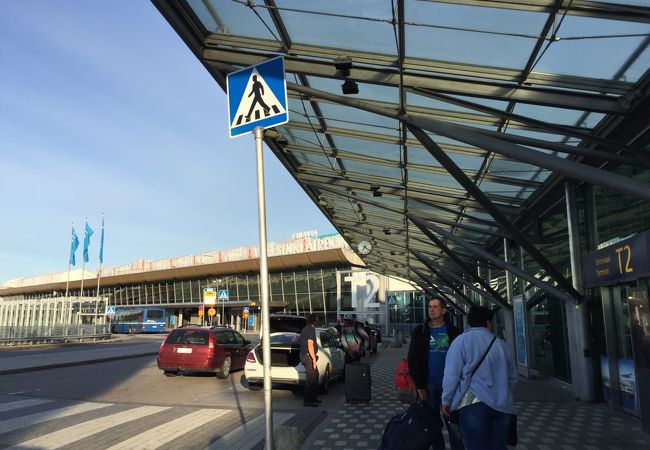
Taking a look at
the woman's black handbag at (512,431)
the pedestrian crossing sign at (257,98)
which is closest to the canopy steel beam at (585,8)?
the pedestrian crossing sign at (257,98)

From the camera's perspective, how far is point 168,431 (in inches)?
293

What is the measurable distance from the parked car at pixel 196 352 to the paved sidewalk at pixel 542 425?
5.18m

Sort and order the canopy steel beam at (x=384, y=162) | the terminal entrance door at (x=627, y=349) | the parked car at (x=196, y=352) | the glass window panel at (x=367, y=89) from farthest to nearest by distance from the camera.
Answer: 1. the parked car at (x=196, y=352)
2. the canopy steel beam at (x=384, y=162)
3. the glass window panel at (x=367, y=89)
4. the terminal entrance door at (x=627, y=349)

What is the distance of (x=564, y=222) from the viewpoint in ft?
37.6

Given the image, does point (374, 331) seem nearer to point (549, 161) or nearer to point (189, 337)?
point (189, 337)

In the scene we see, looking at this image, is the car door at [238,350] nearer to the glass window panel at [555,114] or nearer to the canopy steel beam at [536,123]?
the canopy steel beam at [536,123]

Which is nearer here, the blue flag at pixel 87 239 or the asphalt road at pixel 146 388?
the asphalt road at pixel 146 388

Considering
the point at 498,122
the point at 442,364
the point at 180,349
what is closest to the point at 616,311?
the point at 498,122

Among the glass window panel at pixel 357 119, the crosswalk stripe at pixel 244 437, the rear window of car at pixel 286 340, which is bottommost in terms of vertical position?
the crosswalk stripe at pixel 244 437

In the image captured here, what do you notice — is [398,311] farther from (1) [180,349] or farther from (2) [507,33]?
(2) [507,33]

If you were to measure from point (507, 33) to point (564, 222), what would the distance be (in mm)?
6854

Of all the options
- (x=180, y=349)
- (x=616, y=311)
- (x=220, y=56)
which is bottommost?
(x=180, y=349)

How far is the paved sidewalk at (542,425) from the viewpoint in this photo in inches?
264

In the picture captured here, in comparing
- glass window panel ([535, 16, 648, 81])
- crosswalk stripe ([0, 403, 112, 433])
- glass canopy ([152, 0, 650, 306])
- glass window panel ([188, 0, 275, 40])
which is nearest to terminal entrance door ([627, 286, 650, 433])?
glass canopy ([152, 0, 650, 306])
